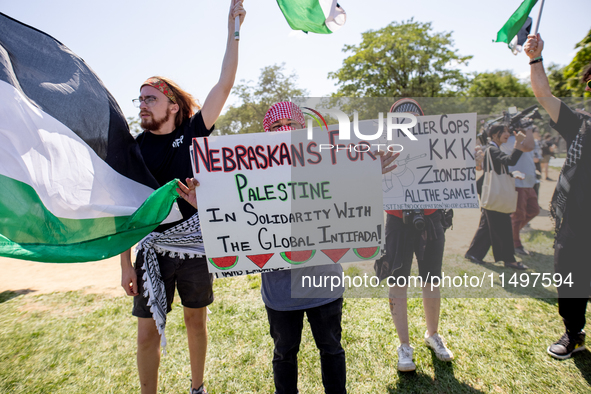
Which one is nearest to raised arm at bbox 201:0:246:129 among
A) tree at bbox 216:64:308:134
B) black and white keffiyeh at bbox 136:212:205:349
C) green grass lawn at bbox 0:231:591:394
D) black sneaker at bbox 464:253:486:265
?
black and white keffiyeh at bbox 136:212:205:349

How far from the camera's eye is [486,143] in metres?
4.77

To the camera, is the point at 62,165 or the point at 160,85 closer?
the point at 62,165

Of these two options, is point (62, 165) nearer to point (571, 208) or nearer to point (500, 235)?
point (571, 208)

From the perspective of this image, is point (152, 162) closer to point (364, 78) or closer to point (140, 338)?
point (140, 338)

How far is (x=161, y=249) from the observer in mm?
2109

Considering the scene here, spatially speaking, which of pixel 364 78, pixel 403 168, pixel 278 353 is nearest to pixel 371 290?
pixel 403 168

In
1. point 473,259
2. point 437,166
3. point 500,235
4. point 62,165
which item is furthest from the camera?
point 473,259

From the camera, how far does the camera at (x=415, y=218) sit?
7.96 ft

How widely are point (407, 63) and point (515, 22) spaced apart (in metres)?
22.3

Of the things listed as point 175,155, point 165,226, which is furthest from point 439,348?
point 175,155

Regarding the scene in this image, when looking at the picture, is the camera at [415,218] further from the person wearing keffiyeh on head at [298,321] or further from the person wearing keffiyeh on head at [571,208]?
the person wearing keffiyeh on head at [571,208]

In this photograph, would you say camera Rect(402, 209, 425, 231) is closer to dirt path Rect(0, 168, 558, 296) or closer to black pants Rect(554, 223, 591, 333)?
black pants Rect(554, 223, 591, 333)

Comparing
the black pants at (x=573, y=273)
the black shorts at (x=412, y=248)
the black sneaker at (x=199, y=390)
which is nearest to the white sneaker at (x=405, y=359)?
the black shorts at (x=412, y=248)

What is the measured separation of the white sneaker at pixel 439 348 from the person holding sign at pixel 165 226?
2.01 metres
